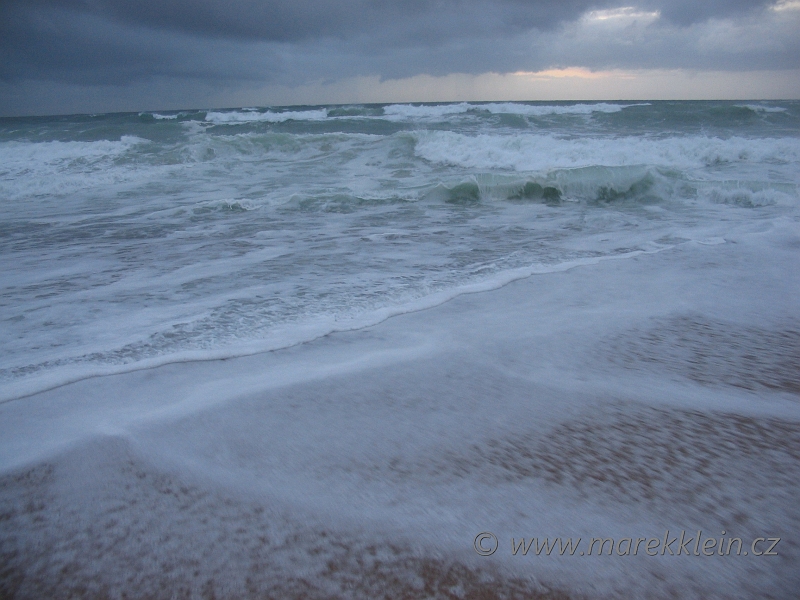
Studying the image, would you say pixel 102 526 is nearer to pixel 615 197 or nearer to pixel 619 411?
pixel 619 411

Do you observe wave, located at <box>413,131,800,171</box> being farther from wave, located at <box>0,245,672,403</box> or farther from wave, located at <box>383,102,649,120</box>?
wave, located at <box>383,102,649,120</box>

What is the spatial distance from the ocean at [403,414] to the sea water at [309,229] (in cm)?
4

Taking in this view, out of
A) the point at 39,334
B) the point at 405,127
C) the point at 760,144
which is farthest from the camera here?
the point at 405,127

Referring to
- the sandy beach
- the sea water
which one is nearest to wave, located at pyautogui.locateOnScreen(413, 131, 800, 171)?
the sea water

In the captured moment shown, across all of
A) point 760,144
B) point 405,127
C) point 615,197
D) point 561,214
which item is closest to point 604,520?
point 561,214

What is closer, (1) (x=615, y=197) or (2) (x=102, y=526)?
(2) (x=102, y=526)

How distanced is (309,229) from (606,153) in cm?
700

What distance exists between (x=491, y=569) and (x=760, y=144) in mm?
12817

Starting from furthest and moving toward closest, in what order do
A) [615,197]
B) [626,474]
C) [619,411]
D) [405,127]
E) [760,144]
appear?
[405,127] → [760,144] → [615,197] → [619,411] → [626,474]

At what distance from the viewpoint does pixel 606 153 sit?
9891 millimetres

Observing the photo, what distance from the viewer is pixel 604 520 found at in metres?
1.35

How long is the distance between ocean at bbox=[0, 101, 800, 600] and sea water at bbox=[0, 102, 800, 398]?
0.04 meters

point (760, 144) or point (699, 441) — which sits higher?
point (760, 144)

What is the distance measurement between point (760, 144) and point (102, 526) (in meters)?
13.3
